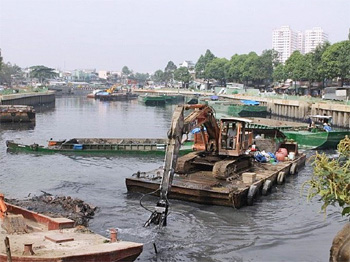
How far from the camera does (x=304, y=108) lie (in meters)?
75.9

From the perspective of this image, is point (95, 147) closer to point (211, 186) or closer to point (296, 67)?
point (211, 186)

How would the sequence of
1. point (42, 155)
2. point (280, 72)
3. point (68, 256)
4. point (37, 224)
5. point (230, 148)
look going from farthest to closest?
point (280, 72)
point (42, 155)
point (230, 148)
point (37, 224)
point (68, 256)

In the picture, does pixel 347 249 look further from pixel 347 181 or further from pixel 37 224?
pixel 37 224

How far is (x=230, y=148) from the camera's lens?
2652 cm

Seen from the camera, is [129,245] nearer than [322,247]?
Yes

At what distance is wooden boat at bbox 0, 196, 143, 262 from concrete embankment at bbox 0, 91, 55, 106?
7101 cm

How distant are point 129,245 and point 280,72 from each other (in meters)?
112

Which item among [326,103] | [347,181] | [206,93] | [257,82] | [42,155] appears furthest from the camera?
[257,82]

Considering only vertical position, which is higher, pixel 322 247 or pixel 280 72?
pixel 280 72

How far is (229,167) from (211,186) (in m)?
2.36

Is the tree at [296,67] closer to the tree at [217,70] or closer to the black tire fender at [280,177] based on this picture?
the tree at [217,70]

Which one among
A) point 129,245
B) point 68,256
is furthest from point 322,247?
point 68,256

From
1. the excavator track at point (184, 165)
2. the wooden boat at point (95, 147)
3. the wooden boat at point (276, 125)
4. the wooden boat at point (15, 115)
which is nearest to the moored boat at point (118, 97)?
the wooden boat at point (15, 115)

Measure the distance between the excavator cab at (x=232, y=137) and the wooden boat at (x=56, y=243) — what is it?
39.3 feet
